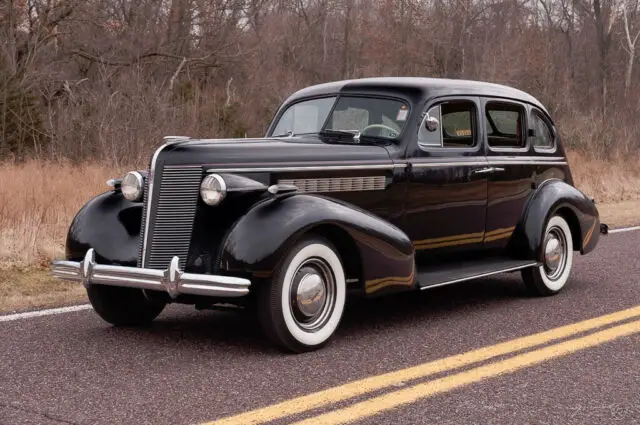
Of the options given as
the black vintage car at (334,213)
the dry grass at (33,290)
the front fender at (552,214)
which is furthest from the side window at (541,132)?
the dry grass at (33,290)

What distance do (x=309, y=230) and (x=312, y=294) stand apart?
15.1 inches

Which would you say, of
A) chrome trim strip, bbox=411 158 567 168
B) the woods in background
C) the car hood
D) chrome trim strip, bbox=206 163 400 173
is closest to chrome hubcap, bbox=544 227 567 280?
chrome trim strip, bbox=411 158 567 168

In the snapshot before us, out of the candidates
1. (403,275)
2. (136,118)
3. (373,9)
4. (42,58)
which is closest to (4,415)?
(403,275)

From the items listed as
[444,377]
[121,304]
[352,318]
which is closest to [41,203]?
[121,304]

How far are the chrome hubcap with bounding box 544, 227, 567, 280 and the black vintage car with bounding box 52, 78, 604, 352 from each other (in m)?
0.01

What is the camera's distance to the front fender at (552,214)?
699 cm

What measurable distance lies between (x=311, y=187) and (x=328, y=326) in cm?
90

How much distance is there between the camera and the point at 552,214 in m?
7.21

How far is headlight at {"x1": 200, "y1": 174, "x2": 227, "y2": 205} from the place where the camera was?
501cm

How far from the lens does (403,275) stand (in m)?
5.63

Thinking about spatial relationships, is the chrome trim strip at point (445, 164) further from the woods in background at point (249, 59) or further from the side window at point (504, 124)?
the woods in background at point (249, 59)

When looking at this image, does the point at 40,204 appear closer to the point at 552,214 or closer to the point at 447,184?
the point at 447,184

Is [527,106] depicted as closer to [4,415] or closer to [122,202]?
[122,202]

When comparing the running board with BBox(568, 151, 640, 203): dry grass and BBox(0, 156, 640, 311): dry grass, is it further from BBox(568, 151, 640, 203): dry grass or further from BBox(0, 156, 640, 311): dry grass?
BBox(568, 151, 640, 203): dry grass
